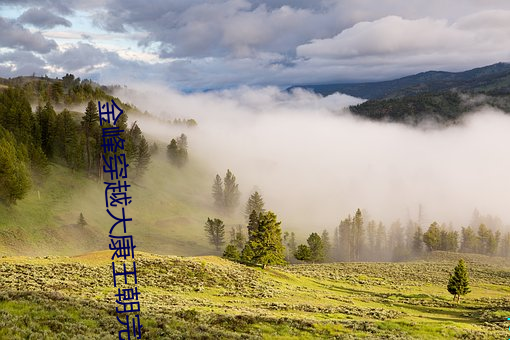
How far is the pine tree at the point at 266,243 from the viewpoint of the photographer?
6844 centimetres

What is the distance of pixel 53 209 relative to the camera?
10306 centimetres

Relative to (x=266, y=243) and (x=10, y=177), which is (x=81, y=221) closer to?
(x=10, y=177)

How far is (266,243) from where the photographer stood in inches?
2704

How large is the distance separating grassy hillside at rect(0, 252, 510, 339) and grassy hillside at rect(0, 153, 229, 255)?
1576 inches

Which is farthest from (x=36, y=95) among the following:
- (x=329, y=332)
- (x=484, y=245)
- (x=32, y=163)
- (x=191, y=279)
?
(x=484, y=245)

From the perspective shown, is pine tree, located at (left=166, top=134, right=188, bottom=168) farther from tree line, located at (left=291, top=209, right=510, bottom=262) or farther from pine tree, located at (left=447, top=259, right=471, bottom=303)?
pine tree, located at (left=447, top=259, right=471, bottom=303)

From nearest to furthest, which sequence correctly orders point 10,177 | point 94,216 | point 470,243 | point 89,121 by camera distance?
point 10,177
point 94,216
point 89,121
point 470,243

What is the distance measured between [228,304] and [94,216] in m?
84.0

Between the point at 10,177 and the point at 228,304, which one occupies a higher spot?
the point at 10,177

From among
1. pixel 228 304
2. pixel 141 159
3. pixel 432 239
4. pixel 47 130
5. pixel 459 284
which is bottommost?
pixel 432 239

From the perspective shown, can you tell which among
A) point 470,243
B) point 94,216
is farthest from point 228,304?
point 470,243

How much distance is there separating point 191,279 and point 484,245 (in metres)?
180

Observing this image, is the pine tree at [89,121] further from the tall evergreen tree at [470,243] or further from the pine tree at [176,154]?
the tall evergreen tree at [470,243]

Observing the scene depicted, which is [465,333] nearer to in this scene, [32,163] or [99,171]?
[32,163]
